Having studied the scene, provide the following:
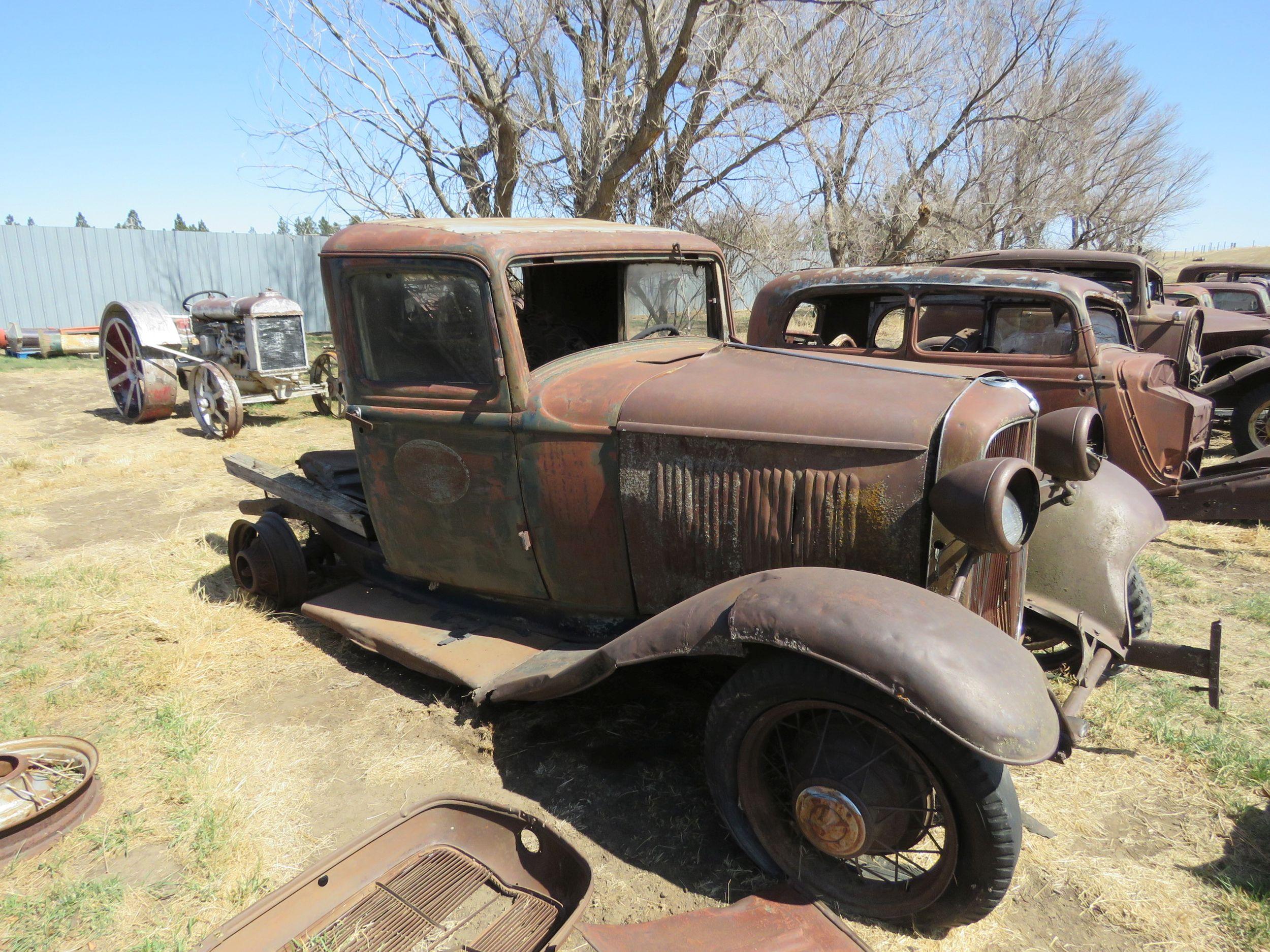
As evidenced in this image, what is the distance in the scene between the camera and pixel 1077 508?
3.37 m

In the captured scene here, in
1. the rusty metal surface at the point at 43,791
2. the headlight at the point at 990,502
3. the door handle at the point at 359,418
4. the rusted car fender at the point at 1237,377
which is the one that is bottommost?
the rusty metal surface at the point at 43,791

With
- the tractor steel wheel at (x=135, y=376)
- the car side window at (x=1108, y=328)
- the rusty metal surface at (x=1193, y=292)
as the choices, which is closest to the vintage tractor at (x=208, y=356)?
the tractor steel wheel at (x=135, y=376)

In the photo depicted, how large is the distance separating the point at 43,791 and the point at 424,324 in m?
2.20

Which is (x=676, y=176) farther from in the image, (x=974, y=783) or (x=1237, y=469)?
(x=974, y=783)

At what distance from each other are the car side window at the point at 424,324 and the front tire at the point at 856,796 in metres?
1.63

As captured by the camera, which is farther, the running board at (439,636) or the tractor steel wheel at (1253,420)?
the tractor steel wheel at (1253,420)

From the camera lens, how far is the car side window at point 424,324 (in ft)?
9.93

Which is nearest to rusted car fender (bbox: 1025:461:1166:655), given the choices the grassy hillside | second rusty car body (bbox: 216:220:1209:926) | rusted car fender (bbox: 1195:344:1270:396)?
second rusty car body (bbox: 216:220:1209:926)

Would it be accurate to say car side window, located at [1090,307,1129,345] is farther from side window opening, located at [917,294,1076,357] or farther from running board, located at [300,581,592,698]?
running board, located at [300,581,592,698]

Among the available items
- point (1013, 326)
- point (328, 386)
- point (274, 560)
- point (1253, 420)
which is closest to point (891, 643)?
point (274, 560)

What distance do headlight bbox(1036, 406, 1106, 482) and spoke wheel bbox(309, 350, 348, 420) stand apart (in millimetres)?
8810

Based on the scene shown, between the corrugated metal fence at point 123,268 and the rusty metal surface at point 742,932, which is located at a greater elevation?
the corrugated metal fence at point 123,268

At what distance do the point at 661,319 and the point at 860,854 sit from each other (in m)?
2.46

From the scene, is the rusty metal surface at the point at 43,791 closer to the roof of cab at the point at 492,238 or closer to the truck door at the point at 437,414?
the truck door at the point at 437,414
